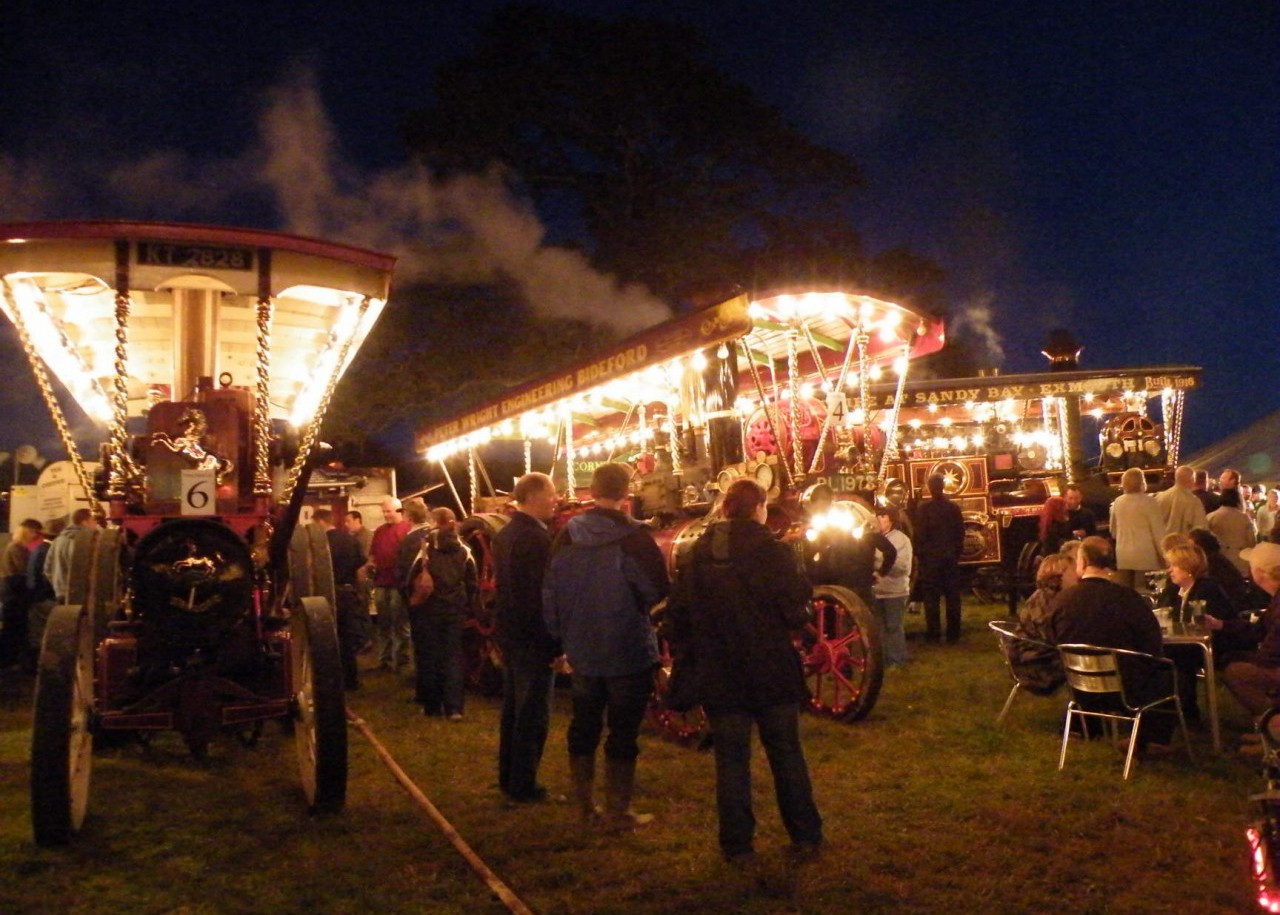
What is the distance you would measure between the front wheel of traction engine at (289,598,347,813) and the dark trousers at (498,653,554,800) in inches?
29.7

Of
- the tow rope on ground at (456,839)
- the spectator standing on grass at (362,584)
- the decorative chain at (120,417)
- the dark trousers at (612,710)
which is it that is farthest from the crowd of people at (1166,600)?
the spectator standing on grass at (362,584)

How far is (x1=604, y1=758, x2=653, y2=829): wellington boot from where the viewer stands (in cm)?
435

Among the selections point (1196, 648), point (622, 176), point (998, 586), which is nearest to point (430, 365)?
point (622, 176)

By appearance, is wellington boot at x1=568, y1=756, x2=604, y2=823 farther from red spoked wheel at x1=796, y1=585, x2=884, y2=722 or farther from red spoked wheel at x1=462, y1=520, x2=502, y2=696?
red spoked wheel at x1=462, y1=520, x2=502, y2=696

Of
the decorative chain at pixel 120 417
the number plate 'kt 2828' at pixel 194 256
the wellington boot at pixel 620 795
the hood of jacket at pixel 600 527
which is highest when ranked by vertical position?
the number plate 'kt 2828' at pixel 194 256

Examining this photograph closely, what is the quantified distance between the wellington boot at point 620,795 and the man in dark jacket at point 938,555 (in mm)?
5454

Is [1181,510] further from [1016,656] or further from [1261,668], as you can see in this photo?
[1261,668]

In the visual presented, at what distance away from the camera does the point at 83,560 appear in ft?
18.0

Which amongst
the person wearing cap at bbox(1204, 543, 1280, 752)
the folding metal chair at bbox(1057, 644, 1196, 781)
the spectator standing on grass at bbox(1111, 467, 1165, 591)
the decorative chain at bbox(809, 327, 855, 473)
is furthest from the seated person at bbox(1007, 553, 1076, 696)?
the spectator standing on grass at bbox(1111, 467, 1165, 591)

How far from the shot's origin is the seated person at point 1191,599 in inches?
225

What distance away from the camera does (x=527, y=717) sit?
4.79 metres

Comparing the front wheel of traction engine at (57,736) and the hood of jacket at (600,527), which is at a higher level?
the hood of jacket at (600,527)

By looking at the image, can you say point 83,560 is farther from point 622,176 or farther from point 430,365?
point 622,176

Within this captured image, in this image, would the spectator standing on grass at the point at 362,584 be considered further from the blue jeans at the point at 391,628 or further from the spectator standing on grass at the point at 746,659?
the spectator standing on grass at the point at 746,659
